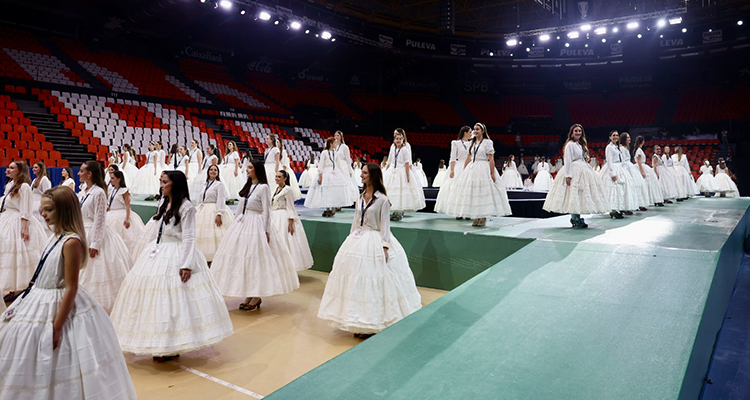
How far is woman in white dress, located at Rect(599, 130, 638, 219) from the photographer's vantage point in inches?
270

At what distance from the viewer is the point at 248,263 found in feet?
14.9

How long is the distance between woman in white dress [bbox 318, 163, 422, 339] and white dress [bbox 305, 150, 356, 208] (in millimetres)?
3447

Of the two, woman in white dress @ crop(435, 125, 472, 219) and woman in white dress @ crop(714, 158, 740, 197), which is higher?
woman in white dress @ crop(435, 125, 472, 219)

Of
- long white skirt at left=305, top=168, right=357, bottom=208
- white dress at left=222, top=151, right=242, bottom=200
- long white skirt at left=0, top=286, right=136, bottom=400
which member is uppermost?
white dress at left=222, top=151, right=242, bottom=200

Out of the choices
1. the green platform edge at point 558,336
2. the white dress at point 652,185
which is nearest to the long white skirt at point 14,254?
the green platform edge at point 558,336

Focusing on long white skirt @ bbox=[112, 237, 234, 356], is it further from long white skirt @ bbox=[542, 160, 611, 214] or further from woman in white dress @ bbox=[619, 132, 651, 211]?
woman in white dress @ bbox=[619, 132, 651, 211]

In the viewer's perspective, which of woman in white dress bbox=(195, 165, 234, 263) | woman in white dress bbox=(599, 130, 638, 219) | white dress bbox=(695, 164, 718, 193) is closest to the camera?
woman in white dress bbox=(195, 165, 234, 263)

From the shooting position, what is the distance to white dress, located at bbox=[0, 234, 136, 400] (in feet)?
6.33

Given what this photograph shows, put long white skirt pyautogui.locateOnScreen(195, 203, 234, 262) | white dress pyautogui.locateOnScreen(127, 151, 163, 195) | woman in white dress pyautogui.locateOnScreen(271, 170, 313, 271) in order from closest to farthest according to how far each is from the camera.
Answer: woman in white dress pyautogui.locateOnScreen(271, 170, 313, 271)
long white skirt pyautogui.locateOnScreen(195, 203, 234, 262)
white dress pyautogui.locateOnScreen(127, 151, 163, 195)

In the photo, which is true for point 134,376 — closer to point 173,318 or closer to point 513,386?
point 173,318

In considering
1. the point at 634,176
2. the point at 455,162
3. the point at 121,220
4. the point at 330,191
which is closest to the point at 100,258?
the point at 121,220

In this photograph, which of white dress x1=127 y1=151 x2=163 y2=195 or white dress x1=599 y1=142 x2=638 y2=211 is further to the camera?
white dress x1=127 y1=151 x2=163 y2=195

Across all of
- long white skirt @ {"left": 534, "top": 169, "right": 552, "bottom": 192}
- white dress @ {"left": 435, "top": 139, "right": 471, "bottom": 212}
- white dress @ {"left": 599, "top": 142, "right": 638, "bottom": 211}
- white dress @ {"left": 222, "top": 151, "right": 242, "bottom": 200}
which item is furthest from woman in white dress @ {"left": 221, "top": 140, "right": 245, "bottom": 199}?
long white skirt @ {"left": 534, "top": 169, "right": 552, "bottom": 192}

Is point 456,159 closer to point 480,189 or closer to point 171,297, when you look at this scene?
point 480,189
